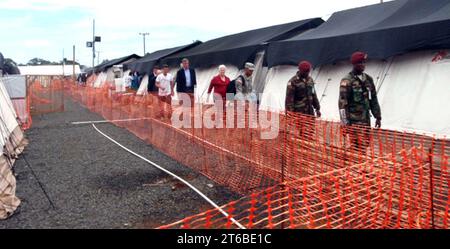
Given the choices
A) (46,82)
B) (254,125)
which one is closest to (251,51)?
(254,125)

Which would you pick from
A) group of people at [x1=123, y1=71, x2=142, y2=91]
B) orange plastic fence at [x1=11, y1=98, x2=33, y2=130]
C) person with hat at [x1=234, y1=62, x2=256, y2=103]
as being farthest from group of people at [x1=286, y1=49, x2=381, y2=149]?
group of people at [x1=123, y1=71, x2=142, y2=91]

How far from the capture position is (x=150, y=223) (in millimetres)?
4367

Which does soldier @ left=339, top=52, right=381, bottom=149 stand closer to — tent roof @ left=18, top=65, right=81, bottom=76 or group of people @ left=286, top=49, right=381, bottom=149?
group of people @ left=286, top=49, right=381, bottom=149

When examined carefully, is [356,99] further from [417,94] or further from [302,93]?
[417,94]

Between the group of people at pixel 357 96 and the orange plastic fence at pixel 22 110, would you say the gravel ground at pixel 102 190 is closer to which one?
the group of people at pixel 357 96

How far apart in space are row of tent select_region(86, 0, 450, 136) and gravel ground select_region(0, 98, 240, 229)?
14.7ft

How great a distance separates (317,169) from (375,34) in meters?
5.11

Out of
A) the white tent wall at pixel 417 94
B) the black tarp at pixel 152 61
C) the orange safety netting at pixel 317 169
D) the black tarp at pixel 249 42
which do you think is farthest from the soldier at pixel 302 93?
the black tarp at pixel 152 61

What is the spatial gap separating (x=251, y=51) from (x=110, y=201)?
9.27 meters

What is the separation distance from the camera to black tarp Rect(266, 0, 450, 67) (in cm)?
762

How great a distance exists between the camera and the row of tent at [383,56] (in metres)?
7.48

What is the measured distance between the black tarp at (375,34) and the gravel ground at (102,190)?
497 centimetres

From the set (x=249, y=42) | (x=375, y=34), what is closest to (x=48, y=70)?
(x=249, y=42)

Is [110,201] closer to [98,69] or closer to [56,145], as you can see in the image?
[56,145]
